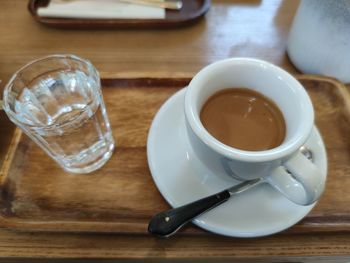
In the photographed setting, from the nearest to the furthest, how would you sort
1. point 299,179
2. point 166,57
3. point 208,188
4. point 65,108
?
point 299,179 → point 208,188 → point 65,108 → point 166,57

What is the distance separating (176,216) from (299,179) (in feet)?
0.60

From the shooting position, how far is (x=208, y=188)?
0.53 metres

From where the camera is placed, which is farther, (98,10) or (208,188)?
(98,10)

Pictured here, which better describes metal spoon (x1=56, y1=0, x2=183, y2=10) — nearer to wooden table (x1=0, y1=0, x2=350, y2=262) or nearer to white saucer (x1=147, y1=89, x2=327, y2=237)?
wooden table (x1=0, y1=0, x2=350, y2=262)

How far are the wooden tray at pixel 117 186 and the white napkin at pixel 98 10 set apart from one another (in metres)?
0.29

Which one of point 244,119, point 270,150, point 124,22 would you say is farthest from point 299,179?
point 124,22

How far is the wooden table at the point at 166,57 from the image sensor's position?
1.65ft

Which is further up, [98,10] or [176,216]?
[98,10]

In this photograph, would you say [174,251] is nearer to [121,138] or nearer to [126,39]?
[121,138]

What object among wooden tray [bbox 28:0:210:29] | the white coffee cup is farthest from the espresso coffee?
wooden tray [bbox 28:0:210:29]

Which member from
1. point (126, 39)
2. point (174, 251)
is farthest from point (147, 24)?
point (174, 251)

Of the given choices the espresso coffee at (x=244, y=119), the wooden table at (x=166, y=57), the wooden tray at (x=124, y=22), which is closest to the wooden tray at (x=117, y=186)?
Result: the wooden table at (x=166, y=57)

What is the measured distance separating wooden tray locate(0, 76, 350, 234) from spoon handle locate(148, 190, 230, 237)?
3cm

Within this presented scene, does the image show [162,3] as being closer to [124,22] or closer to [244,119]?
[124,22]
